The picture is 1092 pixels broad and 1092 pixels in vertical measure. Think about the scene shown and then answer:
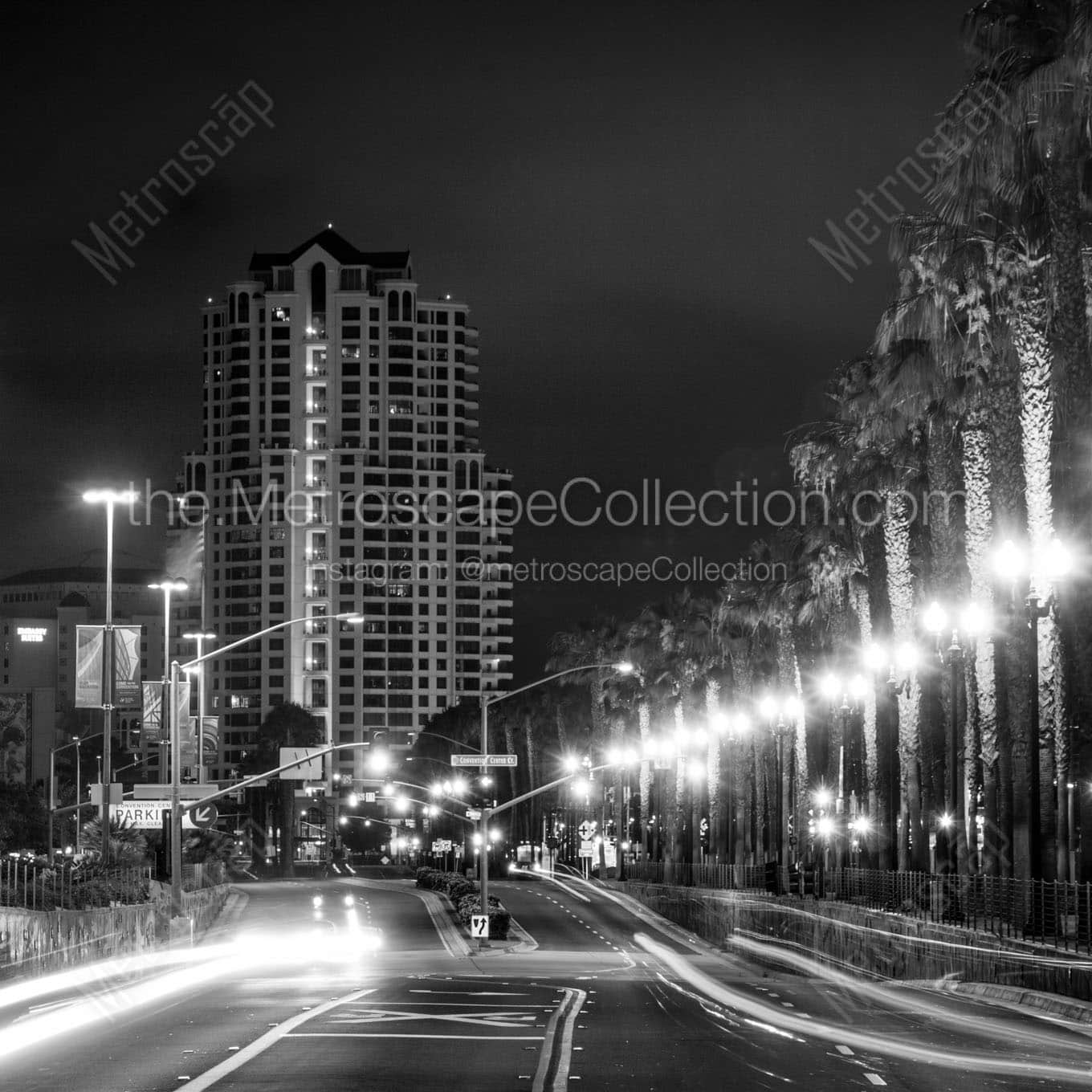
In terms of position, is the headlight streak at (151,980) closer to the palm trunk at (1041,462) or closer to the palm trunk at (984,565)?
the palm trunk at (1041,462)

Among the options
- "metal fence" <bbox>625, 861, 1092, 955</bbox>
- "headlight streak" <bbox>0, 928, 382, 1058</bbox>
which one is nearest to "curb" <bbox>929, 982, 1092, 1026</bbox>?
"metal fence" <bbox>625, 861, 1092, 955</bbox>

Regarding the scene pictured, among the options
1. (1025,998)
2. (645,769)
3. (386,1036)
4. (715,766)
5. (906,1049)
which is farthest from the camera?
(645,769)

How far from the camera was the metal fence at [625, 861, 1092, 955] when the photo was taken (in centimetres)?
3338

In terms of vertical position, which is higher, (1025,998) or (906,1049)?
(906,1049)

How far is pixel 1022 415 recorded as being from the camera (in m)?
37.4

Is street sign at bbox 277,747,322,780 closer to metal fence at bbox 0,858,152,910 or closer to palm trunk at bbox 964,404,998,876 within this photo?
metal fence at bbox 0,858,152,910

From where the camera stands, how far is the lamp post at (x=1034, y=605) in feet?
112

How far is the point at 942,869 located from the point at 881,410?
1404 centimetres

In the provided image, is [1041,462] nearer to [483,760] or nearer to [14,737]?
[483,760]

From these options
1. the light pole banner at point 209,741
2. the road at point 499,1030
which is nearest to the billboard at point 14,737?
the light pole banner at point 209,741

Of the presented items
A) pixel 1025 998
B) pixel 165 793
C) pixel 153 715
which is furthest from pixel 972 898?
pixel 165 793

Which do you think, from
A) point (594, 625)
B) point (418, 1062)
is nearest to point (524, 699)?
point (594, 625)

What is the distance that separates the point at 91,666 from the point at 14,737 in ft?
343

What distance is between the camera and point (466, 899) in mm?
67125
